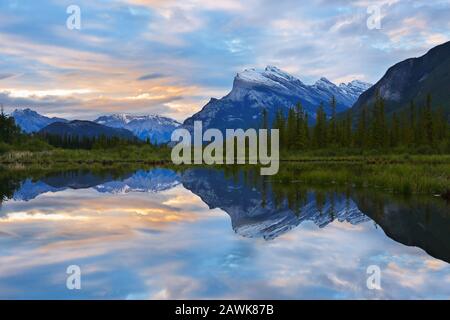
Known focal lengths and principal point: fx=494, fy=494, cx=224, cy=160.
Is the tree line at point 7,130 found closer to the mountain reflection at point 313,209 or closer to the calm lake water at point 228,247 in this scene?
the mountain reflection at point 313,209

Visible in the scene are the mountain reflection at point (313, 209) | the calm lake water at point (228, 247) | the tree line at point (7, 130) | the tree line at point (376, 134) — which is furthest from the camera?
the tree line at point (7, 130)

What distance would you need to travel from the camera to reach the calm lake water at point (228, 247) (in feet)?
36.3

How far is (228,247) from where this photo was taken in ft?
51.8

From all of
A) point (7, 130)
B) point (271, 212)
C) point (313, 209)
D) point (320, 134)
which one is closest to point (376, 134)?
point (320, 134)

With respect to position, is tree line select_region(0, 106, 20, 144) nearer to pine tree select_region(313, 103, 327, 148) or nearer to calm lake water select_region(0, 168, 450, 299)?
pine tree select_region(313, 103, 327, 148)

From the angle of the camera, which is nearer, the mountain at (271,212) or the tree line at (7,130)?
the mountain at (271,212)

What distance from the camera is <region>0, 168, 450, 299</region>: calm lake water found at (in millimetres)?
11062

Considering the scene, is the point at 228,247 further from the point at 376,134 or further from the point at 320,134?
the point at 320,134

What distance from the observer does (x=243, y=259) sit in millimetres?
14078

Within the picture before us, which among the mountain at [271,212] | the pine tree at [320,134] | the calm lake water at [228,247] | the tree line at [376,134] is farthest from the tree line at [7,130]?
the mountain at [271,212]

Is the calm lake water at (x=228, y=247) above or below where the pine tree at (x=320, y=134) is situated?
below

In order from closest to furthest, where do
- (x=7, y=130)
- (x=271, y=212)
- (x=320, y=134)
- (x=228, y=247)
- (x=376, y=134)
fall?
(x=228, y=247) → (x=271, y=212) → (x=376, y=134) → (x=320, y=134) → (x=7, y=130)

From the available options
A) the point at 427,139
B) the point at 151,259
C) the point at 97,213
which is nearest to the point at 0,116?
the point at 427,139

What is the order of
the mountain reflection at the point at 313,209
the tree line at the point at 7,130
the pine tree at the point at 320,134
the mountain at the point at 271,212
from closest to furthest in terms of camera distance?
the mountain reflection at the point at 313,209 → the mountain at the point at 271,212 → the pine tree at the point at 320,134 → the tree line at the point at 7,130
